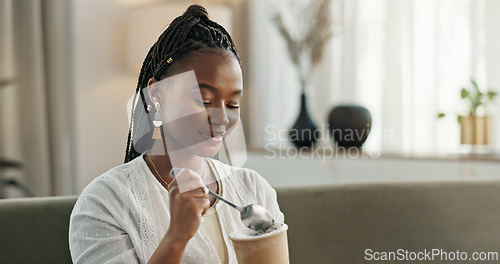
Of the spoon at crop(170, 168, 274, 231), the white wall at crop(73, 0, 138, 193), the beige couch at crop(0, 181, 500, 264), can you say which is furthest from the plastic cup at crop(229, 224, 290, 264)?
the white wall at crop(73, 0, 138, 193)

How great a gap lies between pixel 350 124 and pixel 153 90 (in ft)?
4.72

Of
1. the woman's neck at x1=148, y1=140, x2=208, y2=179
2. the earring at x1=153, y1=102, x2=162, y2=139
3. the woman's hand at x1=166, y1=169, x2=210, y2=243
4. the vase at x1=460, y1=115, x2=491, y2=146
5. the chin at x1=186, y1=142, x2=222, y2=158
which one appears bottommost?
the vase at x1=460, y1=115, x2=491, y2=146

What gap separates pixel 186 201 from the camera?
1.79ft

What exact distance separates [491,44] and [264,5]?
1.00 meters

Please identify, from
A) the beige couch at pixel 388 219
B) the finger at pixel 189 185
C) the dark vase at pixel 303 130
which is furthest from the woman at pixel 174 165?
the dark vase at pixel 303 130

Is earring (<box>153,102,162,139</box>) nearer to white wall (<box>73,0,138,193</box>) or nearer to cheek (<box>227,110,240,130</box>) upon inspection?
cheek (<box>227,110,240,130</box>)

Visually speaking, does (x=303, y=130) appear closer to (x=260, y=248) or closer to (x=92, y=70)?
(x=92, y=70)

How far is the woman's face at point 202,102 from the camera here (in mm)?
581

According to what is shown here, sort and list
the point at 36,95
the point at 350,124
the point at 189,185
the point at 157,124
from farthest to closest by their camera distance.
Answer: the point at 350,124 → the point at 36,95 → the point at 157,124 → the point at 189,185

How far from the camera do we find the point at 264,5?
8.35 feet

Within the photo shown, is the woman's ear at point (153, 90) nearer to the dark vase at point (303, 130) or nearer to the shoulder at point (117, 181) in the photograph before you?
the shoulder at point (117, 181)

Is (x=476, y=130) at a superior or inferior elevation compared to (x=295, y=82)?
inferior

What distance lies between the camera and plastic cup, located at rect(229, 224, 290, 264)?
1.82 feet

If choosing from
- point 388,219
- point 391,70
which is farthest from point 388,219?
point 391,70
